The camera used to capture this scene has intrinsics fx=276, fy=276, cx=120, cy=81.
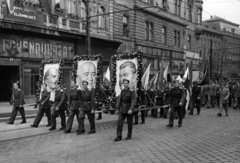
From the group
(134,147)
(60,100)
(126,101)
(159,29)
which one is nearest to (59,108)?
(60,100)

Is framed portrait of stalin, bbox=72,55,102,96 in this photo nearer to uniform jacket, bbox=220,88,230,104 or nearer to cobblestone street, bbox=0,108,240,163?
cobblestone street, bbox=0,108,240,163

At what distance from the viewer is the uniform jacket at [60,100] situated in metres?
10.3

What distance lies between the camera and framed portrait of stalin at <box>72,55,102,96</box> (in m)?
11.5

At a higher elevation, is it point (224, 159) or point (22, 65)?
point (22, 65)

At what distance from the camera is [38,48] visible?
64.2 ft

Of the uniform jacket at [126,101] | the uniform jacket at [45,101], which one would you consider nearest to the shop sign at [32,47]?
the uniform jacket at [45,101]

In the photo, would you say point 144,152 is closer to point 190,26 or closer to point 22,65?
point 22,65

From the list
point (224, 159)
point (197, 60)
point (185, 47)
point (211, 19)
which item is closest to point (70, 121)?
point (224, 159)

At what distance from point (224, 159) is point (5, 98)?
16.2 metres

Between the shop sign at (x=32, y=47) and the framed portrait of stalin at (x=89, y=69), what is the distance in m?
7.85

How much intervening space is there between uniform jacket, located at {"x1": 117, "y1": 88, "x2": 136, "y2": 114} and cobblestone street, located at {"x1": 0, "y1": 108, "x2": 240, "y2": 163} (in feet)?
3.13

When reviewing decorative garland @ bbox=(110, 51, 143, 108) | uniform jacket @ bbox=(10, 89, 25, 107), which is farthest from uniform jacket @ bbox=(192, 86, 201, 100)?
uniform jacket @ bbox=(10, 89, 25, 107)

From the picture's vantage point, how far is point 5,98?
18844 millimetres

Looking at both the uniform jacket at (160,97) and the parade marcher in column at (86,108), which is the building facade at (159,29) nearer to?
the uniform jacket at (160,97)
